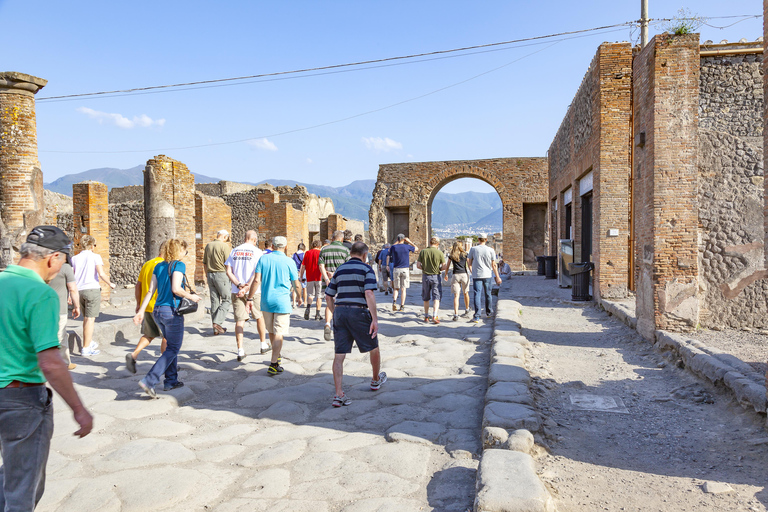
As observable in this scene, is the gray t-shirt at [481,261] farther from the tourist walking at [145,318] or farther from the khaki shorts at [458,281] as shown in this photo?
the tourist walking at [145,318]

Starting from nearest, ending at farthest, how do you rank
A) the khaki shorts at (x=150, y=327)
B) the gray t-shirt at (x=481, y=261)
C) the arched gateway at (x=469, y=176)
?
1. the khaki shorts at (x=150, y=327)
2. the gray t-shirt at (x=481, y=261)
3. the arched gateway at (x=469, y=176)

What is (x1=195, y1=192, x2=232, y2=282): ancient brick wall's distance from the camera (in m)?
14.8

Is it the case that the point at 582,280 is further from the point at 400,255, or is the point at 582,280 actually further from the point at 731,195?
the point at 731,195

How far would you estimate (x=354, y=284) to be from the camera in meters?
4.75

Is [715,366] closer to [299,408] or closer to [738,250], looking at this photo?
[738,250]

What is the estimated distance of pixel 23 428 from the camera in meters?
2.10

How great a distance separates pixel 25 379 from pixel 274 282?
11.9 feet

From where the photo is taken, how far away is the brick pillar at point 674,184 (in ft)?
23.2

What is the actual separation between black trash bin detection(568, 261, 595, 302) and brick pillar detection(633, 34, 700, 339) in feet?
13.6

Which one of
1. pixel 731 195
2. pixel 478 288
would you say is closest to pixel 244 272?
pixel 478 288

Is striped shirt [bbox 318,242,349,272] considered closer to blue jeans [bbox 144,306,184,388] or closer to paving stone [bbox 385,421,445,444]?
blue jeans [bbox 144,306,184,388]

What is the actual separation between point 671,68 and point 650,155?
45.3 inches

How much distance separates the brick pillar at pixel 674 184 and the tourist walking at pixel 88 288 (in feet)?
23.2

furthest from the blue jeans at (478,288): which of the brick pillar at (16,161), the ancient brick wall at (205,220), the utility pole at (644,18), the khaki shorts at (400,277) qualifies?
the utility pole at (644,18)
